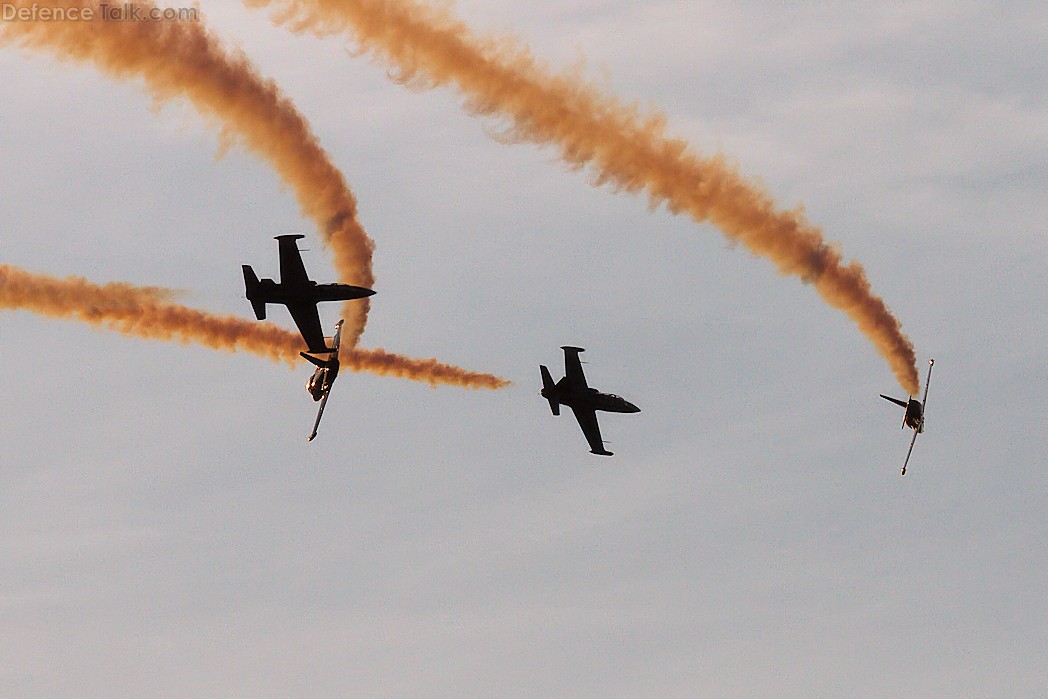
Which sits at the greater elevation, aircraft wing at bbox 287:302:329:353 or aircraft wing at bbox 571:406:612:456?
aircraft wing at bbox 571:406:612:456

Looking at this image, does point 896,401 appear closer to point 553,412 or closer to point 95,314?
point 553,412

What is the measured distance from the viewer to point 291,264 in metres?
79.8

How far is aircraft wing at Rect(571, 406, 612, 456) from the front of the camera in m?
97.5

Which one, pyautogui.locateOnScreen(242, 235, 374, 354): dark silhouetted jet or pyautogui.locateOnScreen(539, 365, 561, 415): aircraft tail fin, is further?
pyautogui.locateOnScreen(539, 365, 561, 415): aircraft tail fin

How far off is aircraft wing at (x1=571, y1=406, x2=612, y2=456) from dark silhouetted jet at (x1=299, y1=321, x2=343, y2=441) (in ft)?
54.5

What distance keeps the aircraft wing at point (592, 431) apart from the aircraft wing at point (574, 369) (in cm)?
255

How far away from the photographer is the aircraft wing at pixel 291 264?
79.6 metres

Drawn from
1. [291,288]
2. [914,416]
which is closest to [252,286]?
[291,288]

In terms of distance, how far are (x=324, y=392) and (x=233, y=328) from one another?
6.25 m

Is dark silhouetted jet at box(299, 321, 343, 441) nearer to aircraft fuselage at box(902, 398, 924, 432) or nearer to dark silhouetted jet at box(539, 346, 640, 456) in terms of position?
dark silhouetted jet at box(539, 346, 640, 456)

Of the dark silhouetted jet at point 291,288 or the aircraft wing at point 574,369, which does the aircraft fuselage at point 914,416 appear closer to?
the aircraft wing at point 574,369

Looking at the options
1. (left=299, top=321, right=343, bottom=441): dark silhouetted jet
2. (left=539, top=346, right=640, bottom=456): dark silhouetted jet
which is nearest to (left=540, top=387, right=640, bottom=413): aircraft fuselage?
(left=539, top=346, right=640, bottom=456): dark silhouetted jet

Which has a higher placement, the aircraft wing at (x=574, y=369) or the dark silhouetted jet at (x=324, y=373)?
the aircraft wing at (x=574, y=369)

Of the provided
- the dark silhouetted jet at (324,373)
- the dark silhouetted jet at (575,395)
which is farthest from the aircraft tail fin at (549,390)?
the dark silhouetted jet at (324,373)
